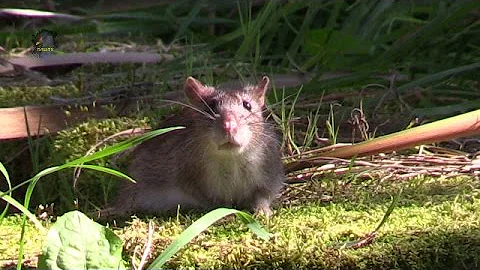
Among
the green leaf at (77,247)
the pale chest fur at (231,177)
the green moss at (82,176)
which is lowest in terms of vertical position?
the green moss at (82,176)

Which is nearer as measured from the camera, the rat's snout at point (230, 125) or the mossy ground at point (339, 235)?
the mossy ground at point (339, 235)

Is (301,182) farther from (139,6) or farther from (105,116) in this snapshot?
(139,6)

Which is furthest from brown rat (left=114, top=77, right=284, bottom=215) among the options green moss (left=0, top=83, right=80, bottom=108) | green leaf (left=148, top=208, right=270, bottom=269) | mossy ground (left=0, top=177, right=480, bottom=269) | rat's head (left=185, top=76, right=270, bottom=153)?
green moss (left=0, top=83, right=80, bottom=108)

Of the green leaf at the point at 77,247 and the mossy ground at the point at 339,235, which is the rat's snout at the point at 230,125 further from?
the green leaf at the point at 77,247

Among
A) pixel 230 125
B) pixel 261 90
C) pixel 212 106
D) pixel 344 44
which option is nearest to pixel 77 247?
pixel 230 125

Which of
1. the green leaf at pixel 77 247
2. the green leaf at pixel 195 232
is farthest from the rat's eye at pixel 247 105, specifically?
the green leaf at pixel 77 247

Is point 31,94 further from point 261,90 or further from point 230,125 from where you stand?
point 230,125
